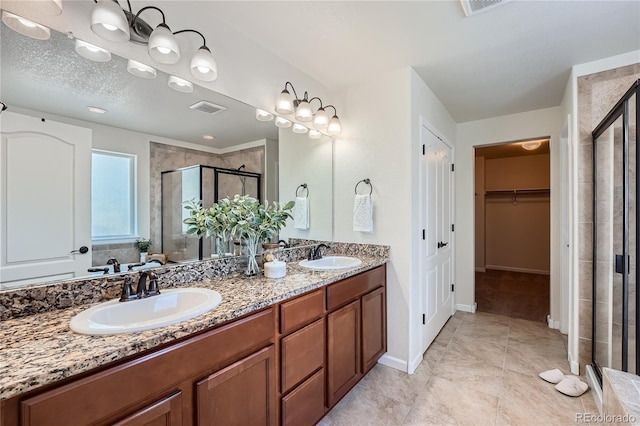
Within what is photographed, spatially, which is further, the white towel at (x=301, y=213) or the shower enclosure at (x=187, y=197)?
the white towel at (x=301, y=213)

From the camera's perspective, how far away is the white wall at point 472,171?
10.3 feet

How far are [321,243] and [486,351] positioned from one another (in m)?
1.77

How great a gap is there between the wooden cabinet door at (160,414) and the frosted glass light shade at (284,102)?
1.75 meters

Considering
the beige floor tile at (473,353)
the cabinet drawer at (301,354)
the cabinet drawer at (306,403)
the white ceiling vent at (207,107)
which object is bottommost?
the beige floor tile at (473,353)

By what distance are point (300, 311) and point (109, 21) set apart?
59.7 inches

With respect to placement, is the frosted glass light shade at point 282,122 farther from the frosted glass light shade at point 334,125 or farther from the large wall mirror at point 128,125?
the frosted glass light shade at point 334,125

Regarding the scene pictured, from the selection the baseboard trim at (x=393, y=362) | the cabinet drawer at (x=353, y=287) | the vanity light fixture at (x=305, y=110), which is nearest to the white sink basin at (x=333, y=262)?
the cabinet drawer at (x=353, y=287)

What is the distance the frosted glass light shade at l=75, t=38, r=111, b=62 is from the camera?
1.22 m

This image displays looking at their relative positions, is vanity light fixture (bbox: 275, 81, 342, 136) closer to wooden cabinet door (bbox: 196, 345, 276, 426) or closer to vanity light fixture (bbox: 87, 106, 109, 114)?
vanity light fixture (bbox: 87, 106, 109, 114)

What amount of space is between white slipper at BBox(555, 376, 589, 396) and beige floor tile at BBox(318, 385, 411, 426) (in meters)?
1.11

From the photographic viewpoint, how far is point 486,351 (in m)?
2.60

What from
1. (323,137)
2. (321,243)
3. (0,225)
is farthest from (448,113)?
(0,225)

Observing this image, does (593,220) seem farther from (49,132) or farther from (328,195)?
(49,132)

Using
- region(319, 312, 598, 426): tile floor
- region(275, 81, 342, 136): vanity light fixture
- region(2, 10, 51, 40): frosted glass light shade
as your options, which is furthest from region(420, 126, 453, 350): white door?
region(2, 10, 51, 40): frosted glass light shade
